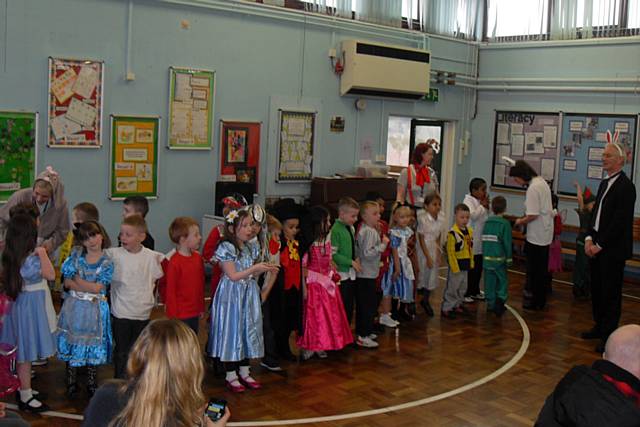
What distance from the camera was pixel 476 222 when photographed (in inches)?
294

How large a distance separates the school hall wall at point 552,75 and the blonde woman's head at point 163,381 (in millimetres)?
8247

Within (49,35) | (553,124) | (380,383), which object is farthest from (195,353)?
(553,124)

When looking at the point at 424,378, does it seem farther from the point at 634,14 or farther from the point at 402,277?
the point at 634,14

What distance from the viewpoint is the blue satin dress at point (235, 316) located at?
Result: 15.7 ft

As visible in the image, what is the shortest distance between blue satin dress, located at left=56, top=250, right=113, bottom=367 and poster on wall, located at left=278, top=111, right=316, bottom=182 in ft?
14.4

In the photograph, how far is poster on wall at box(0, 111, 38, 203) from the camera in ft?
21.6

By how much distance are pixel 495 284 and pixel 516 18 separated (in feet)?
16.1

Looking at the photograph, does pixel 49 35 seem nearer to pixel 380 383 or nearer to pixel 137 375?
pixel 380 383

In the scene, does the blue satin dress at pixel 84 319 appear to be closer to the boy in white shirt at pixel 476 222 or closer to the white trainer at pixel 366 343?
the white trainer at pixel 366 343

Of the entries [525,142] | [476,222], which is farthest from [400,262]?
[525,142]

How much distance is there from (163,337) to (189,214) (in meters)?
5.98

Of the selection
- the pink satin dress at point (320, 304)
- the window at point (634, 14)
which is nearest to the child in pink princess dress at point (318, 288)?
the pink satin dress at point (320, 304)

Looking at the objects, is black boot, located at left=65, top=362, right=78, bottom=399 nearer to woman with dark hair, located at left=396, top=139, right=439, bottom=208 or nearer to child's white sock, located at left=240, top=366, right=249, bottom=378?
child's white sock, located at left=240, top=366, right=249, bottom=378

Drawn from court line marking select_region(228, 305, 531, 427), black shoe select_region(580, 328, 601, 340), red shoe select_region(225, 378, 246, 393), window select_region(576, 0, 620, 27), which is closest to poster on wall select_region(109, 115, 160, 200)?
red shoe select_region(225, 378, 246, 393)
